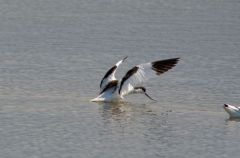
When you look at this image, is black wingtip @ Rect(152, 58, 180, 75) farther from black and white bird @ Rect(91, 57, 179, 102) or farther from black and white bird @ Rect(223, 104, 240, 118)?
black and white bird @ Rect(223, 104, 240, 118)

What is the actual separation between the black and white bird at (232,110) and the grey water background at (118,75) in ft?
0.51

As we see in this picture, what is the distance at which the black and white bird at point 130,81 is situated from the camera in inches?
731

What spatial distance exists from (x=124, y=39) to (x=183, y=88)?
6.08m

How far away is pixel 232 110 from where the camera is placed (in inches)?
666

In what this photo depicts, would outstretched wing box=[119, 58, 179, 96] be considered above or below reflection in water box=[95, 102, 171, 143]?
above


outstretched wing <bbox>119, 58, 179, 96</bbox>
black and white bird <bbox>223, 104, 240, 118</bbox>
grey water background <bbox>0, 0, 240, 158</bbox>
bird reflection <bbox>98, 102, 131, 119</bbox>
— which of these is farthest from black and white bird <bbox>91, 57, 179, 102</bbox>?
black and white bird <bbox>223, 104, 240, 118</bbox>

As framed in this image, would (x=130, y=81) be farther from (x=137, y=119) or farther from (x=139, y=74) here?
(x=137, y=119)

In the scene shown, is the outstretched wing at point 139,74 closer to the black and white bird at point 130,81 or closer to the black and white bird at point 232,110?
the black and white bird at point 130,81

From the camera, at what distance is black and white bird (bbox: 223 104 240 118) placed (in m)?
16.9

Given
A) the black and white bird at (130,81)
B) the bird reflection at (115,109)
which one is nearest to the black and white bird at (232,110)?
the bird reflection at (115,109)

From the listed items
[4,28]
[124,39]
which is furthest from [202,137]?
[4,28]

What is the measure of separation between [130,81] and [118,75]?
249 cm

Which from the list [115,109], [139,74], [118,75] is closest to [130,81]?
[139,74]

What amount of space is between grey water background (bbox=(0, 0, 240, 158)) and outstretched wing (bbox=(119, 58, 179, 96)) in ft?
1.22
